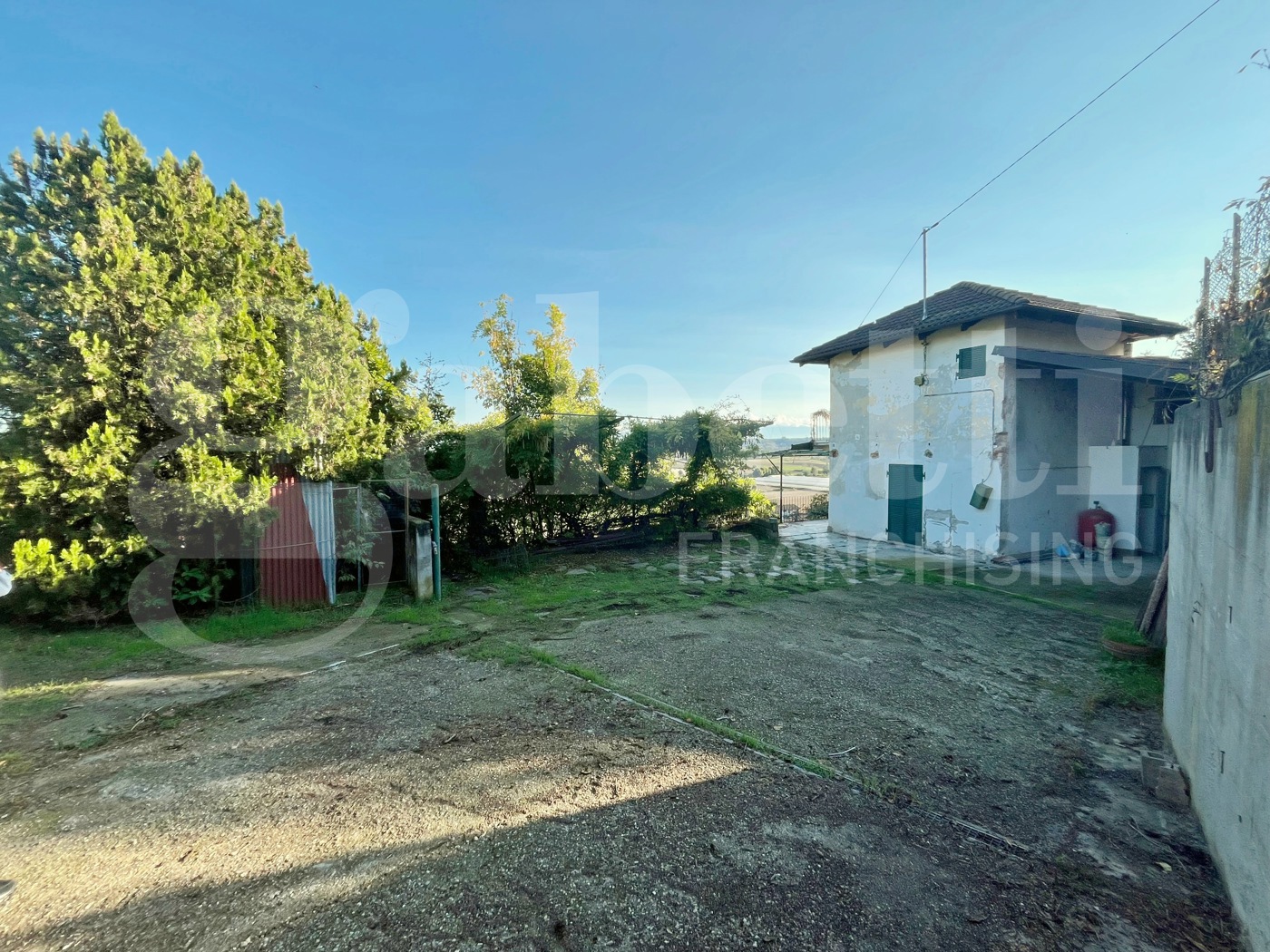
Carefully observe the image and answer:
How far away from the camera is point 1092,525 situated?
9.40 metres

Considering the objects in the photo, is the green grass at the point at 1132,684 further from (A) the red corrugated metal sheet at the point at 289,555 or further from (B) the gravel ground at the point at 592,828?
(A) the red corrugated metal sheet at the point at 289,555

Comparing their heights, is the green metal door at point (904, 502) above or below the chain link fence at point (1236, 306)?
below

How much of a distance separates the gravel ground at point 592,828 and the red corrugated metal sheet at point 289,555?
2467mm

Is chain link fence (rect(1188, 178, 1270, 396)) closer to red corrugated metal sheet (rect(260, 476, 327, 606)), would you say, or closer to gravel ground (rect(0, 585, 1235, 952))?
gravel ground (rect(0, 585, 1235, 952))

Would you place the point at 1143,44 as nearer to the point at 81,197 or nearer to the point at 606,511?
the point at 606,511

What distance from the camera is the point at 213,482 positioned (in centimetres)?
546

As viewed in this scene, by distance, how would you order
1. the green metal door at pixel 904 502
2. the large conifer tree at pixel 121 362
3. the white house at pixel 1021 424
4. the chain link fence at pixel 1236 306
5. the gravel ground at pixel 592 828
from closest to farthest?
the gravel ground at pixel 592 828 < the chain link fence at pixel 1236 306 < the large conifer tree at pixel 121 362 < the white house at pixel 1021 424 < the green metal door at pixel 904 502

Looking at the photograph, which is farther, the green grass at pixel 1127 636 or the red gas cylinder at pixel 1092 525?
the red gas cylinder at pixel 1092 525

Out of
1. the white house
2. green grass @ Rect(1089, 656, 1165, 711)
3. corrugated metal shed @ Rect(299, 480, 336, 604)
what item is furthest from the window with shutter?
corrugated metal shed @ Rect(299, 480, 336, 604)

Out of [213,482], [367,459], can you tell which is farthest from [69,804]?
[367,459]

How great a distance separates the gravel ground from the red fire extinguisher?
699cm

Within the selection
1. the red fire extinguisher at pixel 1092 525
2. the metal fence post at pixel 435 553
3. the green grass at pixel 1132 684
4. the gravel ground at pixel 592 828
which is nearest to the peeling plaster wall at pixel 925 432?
the red fire extinguisher at pixel 1092 525

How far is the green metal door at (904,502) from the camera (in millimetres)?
10523

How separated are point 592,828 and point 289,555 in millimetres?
5469
